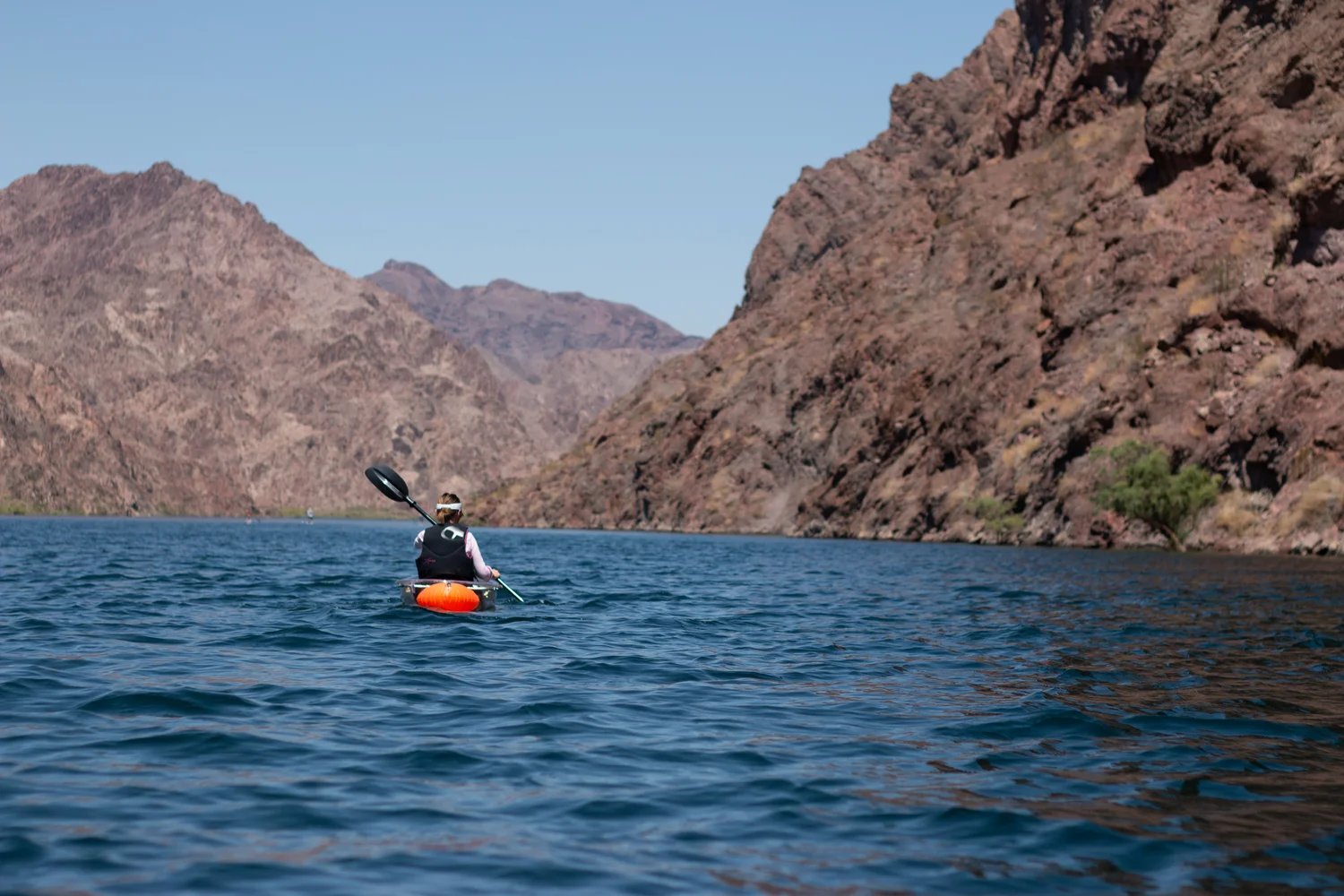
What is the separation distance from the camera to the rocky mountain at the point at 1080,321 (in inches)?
2702

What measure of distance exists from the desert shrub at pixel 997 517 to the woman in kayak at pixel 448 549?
64682 millimetres

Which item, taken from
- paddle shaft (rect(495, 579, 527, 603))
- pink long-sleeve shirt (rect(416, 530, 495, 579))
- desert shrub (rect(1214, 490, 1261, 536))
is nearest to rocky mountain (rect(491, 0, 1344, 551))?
desert shrub (rect(1214, 490, 1261, 536))

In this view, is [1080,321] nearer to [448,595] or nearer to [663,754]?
[448,595]

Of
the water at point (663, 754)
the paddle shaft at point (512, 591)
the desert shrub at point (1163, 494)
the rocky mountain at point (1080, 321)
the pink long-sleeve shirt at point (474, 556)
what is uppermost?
the rocky mountain at point (1080, 321)

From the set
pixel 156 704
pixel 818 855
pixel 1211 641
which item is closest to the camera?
pixel 818 855

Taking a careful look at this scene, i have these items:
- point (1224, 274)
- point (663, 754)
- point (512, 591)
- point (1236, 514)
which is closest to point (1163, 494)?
point (1236, 514)

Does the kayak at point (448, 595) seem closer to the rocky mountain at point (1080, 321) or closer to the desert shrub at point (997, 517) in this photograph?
the rocky mountain at point (1080, 321)

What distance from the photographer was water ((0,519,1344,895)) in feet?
28.8

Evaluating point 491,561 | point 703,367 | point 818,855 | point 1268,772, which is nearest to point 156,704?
point 818,855

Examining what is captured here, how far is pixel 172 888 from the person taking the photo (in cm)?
807

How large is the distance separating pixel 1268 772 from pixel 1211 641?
11.3 metres

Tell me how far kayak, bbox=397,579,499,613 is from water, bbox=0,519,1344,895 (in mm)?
499

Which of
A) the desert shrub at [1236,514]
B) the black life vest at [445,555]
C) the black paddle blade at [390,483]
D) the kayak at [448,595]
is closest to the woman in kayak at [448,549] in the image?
the black life vest at [445,555]

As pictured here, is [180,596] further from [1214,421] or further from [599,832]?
[1214,421]
